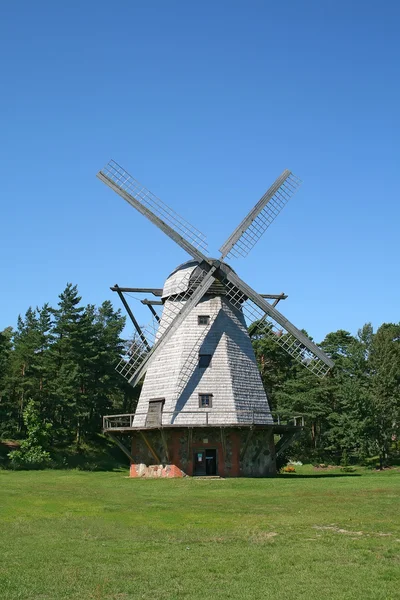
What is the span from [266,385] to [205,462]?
3618 cm

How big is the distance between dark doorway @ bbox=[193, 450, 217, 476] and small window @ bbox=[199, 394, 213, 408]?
2.34m

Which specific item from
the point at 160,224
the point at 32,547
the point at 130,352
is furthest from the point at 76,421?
the point at 32,547

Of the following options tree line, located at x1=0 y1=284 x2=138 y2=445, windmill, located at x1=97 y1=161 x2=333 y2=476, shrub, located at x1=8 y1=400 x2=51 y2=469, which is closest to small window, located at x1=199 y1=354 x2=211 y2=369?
windmill, located at x1=97 y1=161 x2=333 y2=476

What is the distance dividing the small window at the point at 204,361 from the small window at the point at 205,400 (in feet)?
4.96

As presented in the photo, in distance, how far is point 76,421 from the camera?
189 feet

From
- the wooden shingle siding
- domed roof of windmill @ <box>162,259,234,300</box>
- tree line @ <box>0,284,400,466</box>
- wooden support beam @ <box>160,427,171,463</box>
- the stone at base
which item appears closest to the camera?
wooden support beam @ <box>160,427,171,463</box>

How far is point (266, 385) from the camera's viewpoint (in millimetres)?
67938

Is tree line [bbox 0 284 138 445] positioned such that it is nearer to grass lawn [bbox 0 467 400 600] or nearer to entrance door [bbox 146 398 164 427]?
entrance door [bbox 146 398 164 427]

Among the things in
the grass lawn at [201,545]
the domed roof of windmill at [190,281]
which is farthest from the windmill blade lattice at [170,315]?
the grass lawn at [201,545]

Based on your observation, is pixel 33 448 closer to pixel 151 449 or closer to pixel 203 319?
pixel 151 449

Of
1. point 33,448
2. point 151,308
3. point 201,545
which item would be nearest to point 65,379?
point 33,448

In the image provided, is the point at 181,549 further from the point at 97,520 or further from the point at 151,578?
the point at 97,520

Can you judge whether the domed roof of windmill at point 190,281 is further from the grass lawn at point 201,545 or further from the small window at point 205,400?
the grass lawn at point 201,545

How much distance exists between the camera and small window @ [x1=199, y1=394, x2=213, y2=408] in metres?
32.3
